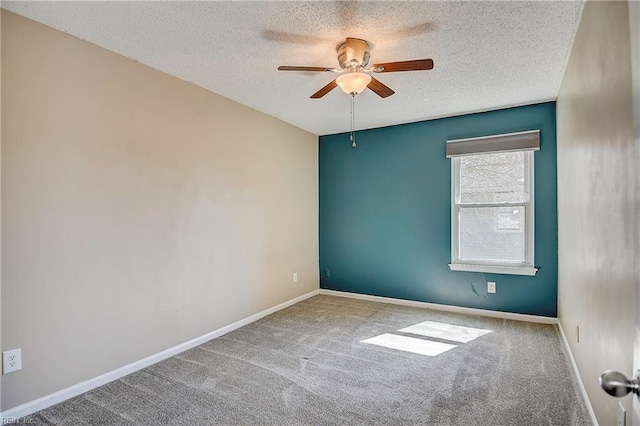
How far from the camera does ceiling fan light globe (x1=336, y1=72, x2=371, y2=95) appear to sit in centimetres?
234

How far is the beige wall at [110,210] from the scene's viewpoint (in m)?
2.02

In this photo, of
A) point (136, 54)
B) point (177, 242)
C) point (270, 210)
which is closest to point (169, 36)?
point (136, 54)

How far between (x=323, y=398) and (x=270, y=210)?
2.37m

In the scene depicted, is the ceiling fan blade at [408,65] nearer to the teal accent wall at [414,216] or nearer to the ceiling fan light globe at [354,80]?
the ceiling fan light globe at [354,80]

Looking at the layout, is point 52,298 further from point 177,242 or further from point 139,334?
point 177,242

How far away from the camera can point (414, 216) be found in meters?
4.36

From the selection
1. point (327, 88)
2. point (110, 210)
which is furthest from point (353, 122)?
point (110, 210)

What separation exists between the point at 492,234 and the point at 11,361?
4.35 metres

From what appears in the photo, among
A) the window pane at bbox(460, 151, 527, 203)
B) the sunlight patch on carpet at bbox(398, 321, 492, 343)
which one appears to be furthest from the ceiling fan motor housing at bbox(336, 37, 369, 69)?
the sunlight patch on carpet at bbox(398, 321, 492, 343)

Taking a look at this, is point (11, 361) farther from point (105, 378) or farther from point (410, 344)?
point (410, 344)

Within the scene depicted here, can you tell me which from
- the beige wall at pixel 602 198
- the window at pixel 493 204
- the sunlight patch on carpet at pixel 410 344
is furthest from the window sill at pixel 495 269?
the sunlight patch on carpet at pixel 410 344

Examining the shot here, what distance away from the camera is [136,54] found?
253 cm

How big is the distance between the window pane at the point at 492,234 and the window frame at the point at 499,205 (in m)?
0.04

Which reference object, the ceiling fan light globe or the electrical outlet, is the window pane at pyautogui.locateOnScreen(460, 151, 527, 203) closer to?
the ceiling fan light globe
